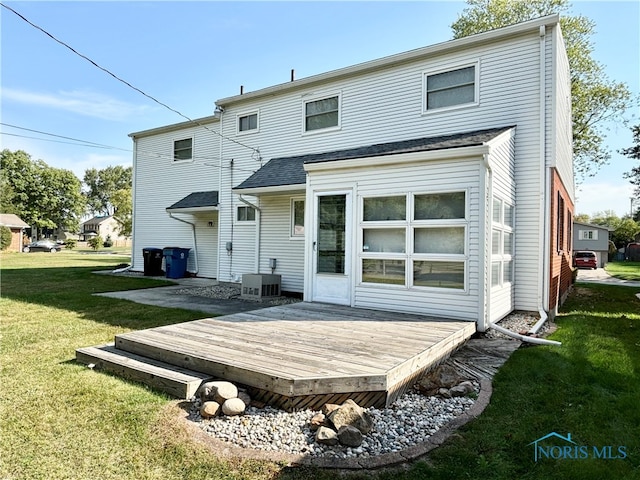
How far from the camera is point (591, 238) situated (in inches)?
1207

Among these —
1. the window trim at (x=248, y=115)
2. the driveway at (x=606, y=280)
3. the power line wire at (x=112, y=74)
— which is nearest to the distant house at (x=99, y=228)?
the power line wire at (x=112, y=74)


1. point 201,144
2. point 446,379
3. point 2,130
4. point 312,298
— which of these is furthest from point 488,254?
point 2,130

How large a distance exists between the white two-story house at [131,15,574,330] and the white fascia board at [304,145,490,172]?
2 centimetres

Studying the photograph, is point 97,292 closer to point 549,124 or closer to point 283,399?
point 283,399

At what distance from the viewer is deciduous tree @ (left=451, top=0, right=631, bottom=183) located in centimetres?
1869

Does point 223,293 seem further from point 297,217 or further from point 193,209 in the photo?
point 193,209

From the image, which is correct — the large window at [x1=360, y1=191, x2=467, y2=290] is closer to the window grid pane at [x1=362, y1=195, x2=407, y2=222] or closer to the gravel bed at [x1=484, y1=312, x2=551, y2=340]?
the window grid pane at [x1=362, y1=195, x2=407, y2=222]

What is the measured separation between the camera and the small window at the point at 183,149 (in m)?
13.3

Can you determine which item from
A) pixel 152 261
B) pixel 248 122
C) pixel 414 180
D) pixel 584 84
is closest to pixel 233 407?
pixel 414 180

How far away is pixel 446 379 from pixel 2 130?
12.0 m

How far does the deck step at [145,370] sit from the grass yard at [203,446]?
123 mm

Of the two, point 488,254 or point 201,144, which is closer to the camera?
point 488,254

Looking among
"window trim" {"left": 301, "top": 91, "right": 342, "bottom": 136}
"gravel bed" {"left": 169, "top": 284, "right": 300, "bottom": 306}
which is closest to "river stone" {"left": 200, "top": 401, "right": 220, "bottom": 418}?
"gravel bed" {"left": 169, "top": 284, "right": 300, "bottom": 306}

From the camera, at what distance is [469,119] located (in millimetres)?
7770
